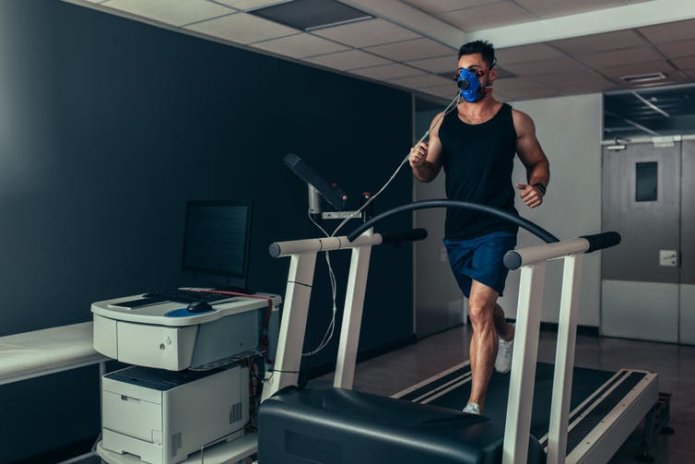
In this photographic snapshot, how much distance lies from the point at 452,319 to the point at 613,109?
2675 millimetres

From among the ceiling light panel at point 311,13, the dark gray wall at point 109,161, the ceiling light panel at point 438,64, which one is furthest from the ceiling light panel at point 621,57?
the dark gray wall at point 109,161

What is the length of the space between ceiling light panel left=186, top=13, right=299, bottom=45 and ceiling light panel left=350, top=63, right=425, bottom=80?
1164 millimetres

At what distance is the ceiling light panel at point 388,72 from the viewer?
496 centimetres

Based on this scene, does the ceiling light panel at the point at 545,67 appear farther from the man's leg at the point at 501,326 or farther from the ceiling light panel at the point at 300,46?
the man's leg at the point at 501,326

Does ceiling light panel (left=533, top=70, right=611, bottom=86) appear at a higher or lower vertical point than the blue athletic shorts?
higher

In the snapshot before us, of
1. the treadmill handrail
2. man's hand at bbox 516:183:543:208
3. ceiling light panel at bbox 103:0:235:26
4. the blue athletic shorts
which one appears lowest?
the blue athletic shorts

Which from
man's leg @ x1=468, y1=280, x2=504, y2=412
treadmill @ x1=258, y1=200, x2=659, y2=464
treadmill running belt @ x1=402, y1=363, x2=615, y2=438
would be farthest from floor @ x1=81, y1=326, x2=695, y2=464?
man's leg @ x1=468, y1=280, x2=504, y2=412

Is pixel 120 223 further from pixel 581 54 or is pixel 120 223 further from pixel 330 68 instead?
pixel 581 54

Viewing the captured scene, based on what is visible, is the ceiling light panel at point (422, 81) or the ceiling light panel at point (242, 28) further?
the ceiling light panel at point (422, 81)

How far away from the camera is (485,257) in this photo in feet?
8.58

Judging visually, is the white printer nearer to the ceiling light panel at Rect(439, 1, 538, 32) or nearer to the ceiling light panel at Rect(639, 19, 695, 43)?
the ceiling light panel at Rect(439, 1, 538, 32)

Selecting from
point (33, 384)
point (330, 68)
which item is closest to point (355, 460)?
point (33, 384)

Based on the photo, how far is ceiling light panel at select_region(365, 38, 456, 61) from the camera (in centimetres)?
430

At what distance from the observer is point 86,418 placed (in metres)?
3.38
